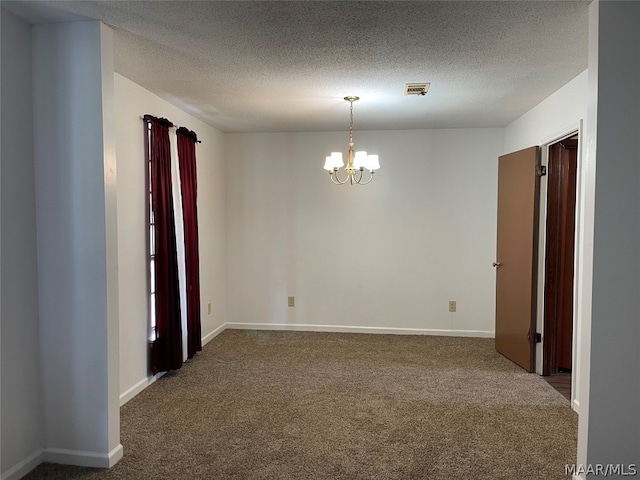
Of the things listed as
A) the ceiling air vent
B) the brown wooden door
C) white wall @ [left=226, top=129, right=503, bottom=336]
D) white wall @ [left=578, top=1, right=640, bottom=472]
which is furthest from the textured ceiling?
white wall @ [left=226, top=129, right=503, bottom=336]

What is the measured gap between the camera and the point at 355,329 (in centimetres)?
547

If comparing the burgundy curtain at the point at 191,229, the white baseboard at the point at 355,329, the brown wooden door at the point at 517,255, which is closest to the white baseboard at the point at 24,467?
the burgundy curtain at the point at 191,229

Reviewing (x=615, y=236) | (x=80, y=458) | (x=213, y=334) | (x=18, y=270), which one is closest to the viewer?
(x=615, y=236)

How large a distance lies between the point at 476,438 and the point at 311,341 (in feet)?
8.18

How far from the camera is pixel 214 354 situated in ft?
14.9

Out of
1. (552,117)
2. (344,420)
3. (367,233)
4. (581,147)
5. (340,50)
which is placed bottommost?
(344,420)

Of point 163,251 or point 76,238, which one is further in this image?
point 163,251

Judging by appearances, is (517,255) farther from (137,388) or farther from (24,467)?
(24,467)

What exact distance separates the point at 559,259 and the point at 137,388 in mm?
3719

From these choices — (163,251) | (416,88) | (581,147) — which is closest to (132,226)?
(163,251)

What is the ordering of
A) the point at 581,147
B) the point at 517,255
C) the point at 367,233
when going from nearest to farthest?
1. the point at 581,147
2. the point at 517,255
3. the point at 367,233

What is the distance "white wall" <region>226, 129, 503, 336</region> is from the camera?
524 cm

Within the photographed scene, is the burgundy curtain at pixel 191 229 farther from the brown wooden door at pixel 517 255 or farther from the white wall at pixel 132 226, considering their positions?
the brown wooden door at pixel 517 255

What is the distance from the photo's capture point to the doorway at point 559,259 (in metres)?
3.92
